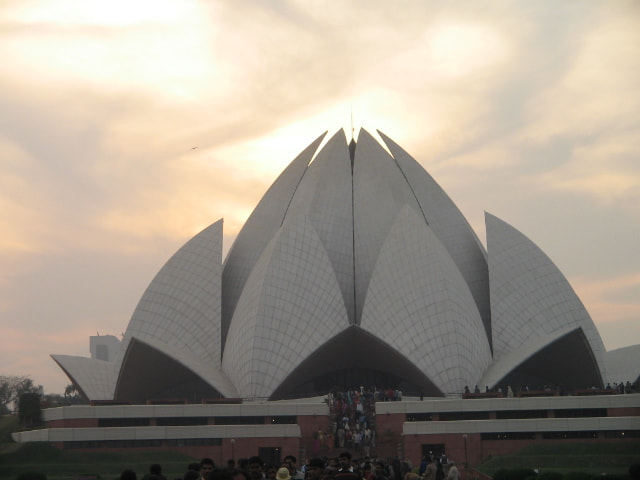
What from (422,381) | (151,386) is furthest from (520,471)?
(151,386)

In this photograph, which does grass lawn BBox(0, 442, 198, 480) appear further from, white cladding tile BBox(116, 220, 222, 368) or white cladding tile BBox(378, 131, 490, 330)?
white cladding tile BBox(378, 131, 490, 330)

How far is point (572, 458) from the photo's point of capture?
2512cm

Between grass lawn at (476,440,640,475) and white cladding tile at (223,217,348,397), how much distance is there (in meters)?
10.3

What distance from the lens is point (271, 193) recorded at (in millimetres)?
44719

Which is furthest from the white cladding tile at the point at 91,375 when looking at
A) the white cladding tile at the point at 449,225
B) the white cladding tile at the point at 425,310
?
the white cladding tile at the point at 449,225

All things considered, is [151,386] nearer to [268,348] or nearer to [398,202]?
[268,348]

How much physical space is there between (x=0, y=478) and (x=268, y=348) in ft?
45.5

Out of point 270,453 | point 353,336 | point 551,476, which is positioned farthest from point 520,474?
point 353,336

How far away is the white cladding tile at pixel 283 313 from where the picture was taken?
35.5 m

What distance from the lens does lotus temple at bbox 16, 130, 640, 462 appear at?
2994 cm

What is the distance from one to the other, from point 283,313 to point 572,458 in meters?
14.3

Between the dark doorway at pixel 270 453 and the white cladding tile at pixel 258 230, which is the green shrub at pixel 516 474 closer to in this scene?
the dark doorway at pixel 270 453

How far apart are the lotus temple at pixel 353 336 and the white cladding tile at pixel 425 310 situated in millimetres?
54

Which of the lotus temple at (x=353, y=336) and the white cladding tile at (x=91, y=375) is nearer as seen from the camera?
the lotus temple at (x=353, y=336)
